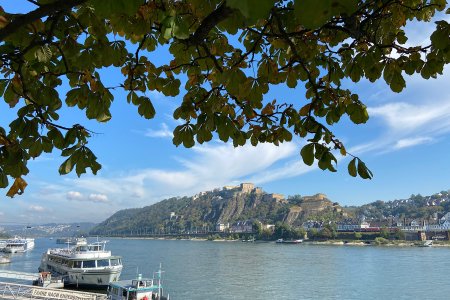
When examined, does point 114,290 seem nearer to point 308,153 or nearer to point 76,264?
point 76,264

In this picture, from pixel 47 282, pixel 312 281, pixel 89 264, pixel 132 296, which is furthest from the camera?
pixel 312 281

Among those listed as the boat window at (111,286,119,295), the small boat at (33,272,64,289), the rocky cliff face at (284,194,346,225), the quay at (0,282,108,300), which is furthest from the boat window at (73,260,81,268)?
the rocky cliff face at (284,194,346,225)

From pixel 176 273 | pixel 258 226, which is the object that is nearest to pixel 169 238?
pixel 258 226

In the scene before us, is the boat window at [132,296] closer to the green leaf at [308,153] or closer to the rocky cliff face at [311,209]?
the green leaf at [308,153]

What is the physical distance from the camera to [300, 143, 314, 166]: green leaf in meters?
2.34

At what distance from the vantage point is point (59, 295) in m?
19.3

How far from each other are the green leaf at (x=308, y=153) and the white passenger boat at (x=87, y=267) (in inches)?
1211

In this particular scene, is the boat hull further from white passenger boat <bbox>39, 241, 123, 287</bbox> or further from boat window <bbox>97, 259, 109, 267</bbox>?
boat window <bbox>97, 259, 109, 267</bbox>

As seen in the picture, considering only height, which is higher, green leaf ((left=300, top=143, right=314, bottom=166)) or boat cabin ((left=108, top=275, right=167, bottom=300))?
green leaf ((left=300, top=143, right=314, bottom=166))

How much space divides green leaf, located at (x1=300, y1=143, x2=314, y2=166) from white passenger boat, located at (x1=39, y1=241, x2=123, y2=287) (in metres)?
30.8

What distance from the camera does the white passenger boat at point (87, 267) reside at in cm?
3038

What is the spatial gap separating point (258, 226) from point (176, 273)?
95020 millimetres

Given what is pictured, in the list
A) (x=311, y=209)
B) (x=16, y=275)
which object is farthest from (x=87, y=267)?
(x=311, y=209)

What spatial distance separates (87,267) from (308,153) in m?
32.3
